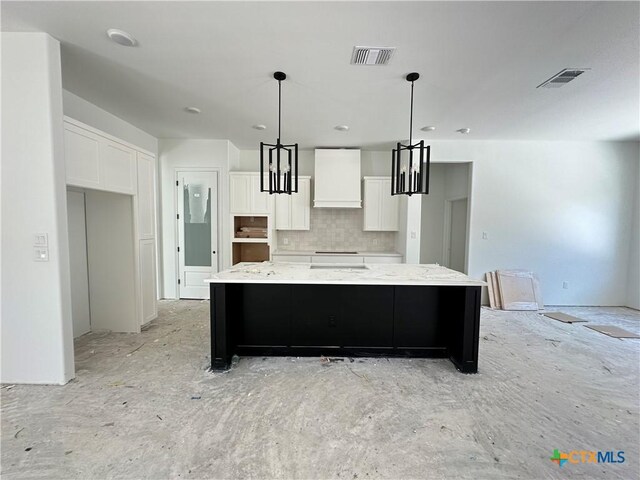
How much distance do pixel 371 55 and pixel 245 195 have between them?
321 centimetres

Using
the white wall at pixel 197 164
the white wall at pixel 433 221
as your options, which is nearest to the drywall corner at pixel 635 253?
the white wall at pixel 433 221

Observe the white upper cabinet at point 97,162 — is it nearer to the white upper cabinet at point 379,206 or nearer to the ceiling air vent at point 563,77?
the white upper cabinet at point 379,206

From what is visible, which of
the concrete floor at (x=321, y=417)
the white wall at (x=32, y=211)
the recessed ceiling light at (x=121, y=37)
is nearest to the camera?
the concrete floor at (x=321, y=417)

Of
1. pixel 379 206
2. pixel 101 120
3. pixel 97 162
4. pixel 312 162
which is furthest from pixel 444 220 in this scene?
pixel 101 120

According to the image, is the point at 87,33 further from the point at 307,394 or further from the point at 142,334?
the point at 307,394

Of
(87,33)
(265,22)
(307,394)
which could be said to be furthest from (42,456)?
(265,22)

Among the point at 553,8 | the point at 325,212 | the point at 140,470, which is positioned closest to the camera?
the point at 140,470

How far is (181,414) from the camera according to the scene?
6.48ft

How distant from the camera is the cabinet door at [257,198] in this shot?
4.80 m

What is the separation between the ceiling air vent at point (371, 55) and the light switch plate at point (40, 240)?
301 cm

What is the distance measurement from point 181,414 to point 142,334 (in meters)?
1.89

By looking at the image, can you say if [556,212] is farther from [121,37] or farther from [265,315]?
[121,37]

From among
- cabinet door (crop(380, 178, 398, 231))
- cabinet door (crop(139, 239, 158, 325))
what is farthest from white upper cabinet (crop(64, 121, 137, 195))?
cabinet door (crop(380, 178, 398, 231))

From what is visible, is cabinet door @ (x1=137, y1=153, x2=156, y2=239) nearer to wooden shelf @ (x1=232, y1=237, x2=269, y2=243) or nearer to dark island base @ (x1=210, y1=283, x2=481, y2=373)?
wooden shelf @ (x1=232, y1=237, x2=269, y2=243)
